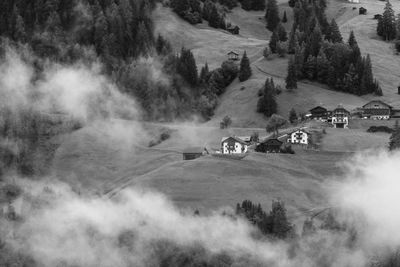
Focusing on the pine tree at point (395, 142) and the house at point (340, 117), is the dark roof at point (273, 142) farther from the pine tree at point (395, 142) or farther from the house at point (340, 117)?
the house at point (340, 117)

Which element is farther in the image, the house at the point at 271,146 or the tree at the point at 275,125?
the tree at the point at 275,125

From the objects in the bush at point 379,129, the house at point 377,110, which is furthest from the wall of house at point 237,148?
A: the house at point 377,110

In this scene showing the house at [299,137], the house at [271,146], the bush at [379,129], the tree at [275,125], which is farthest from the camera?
the tree at [275,125]

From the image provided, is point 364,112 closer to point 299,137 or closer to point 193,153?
point 299,137

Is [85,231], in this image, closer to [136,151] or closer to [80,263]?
[80,263]

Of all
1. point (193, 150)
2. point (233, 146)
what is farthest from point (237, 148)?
point (193, 150)

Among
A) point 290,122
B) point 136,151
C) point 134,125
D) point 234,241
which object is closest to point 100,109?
point 134,125
